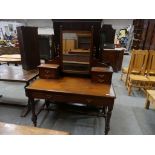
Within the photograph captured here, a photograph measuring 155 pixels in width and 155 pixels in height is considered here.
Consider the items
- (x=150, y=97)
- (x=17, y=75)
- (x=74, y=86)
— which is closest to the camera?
(x=74, y=86)

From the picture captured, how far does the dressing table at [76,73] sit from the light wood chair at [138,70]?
157cm

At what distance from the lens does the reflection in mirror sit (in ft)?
6.75

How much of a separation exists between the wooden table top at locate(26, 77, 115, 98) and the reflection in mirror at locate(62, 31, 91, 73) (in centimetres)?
18

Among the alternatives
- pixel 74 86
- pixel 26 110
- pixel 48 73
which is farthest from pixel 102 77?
pixel 26 110

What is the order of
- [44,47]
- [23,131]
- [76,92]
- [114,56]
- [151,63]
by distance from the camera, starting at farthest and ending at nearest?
[114,56] → [151,63] → [44,47] → [76,92] → [23,131]

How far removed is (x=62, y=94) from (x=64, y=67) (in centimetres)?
56

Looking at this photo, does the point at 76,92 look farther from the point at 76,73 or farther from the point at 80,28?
the point at 80,28

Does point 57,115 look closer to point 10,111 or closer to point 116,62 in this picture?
point 10,111

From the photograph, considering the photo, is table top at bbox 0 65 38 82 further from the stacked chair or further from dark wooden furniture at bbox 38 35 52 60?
the stacked chair

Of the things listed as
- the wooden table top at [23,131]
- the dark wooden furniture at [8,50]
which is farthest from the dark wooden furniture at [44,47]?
the dark wooden furniture at [8,50]

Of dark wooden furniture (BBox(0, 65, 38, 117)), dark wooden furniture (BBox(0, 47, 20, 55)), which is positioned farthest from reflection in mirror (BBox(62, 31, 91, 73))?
dark wooden furniture (BBox(0, 47, 20, 55))

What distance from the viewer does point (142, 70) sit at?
3604 millimetres

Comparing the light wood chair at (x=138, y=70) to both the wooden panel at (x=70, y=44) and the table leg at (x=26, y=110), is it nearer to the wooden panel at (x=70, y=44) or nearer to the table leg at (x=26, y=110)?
the wooden panel at (x=70, y=44)

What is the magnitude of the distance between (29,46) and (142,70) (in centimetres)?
270
